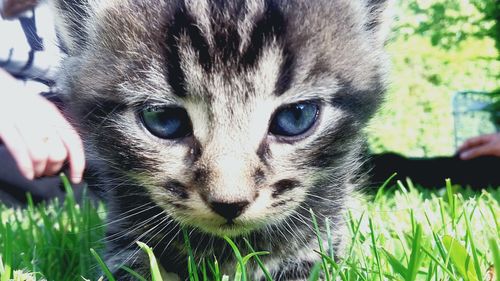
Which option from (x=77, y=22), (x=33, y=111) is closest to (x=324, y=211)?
(x=77, y=22)

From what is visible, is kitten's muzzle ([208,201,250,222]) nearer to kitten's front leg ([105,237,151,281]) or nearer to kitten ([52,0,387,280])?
kitten ([52,0,387,280])

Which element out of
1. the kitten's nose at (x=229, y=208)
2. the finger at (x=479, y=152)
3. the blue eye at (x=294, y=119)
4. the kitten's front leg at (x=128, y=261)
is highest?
the blue eye at (x=294, y=119)

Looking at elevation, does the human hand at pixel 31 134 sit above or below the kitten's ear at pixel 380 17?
below

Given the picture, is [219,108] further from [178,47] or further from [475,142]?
[475,142]

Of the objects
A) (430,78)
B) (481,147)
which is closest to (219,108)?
(481,147)

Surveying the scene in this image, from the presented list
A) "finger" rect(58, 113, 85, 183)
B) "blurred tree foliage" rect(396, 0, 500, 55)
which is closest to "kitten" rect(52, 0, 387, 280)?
"finger" rect(58, 113, 85, 183)

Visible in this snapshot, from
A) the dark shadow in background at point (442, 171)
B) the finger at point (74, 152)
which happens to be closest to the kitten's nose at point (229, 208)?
the finger at point (74, 152)

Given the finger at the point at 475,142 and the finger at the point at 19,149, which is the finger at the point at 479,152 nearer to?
the finger at the point at 475,142
